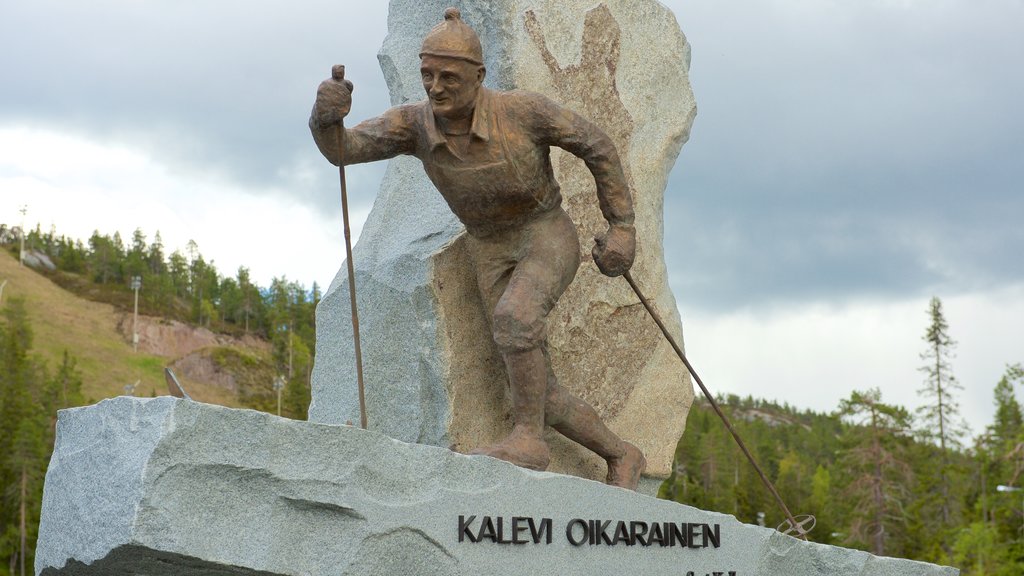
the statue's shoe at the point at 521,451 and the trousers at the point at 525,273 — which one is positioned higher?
the trousers at the point at 525,273

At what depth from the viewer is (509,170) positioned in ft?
18.1

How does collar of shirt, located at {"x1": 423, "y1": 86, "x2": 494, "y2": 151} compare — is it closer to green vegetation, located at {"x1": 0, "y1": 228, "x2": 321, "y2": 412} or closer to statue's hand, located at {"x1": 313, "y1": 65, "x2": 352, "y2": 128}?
statue's hand, located at {"x1": 313, "y1": 65, "x2": 352, "y2": 128}

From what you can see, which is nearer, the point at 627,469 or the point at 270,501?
the point at 270,501

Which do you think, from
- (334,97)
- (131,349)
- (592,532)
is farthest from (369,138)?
(131,349)

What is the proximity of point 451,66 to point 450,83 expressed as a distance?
80 millimetres

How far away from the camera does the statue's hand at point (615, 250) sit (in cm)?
564

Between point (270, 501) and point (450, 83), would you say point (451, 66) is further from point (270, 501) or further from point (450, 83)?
point (270, 501)

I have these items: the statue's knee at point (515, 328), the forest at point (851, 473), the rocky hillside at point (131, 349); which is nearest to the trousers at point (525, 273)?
the statue's knee at point (515, 328)

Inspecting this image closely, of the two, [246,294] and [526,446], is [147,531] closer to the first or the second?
[526,446]

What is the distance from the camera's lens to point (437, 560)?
480cm

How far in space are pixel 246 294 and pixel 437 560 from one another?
208 feet

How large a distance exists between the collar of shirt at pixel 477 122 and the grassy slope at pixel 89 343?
45.2 meters

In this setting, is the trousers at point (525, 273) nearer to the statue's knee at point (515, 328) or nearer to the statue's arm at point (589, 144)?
the statue's knee at point (515, 328)

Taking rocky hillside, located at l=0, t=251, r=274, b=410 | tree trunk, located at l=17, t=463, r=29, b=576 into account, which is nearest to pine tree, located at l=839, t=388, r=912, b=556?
tree trunk, located at l=17, t=463, r=29, b=576
